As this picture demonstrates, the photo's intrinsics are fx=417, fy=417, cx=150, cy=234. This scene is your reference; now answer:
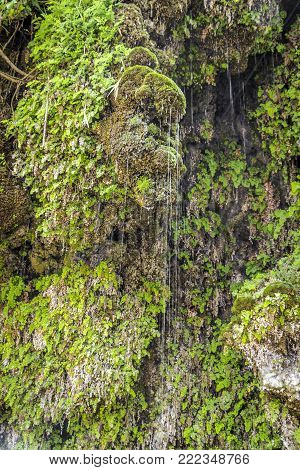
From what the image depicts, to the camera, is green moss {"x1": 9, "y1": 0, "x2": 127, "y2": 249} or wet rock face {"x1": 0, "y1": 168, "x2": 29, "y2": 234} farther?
wet rock face {"x1": 0, "y1": 168, "x2": 29, "y2": 234}

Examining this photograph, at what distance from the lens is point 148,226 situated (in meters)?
6.48

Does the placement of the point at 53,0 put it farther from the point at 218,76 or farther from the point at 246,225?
the point at 246,225

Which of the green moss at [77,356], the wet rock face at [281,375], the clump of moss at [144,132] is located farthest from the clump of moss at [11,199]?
the wet rock face at [281,375]

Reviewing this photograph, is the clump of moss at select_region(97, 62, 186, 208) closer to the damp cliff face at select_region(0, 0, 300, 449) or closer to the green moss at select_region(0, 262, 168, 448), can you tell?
the damp cliff face at select_region(0, 0, 300, 449)

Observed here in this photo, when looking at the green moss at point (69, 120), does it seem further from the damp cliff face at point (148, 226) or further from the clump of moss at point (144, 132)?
the clump of moss at point (144, 132)

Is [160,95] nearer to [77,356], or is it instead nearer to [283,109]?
[283,109]

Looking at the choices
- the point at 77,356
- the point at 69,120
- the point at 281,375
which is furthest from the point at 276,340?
the point at 69,120

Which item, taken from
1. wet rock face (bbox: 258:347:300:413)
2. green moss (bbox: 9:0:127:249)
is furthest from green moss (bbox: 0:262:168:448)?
wet rock face (bbox: 258:347:300:413)

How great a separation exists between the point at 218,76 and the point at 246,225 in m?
2.70

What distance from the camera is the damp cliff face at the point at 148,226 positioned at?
5312mm

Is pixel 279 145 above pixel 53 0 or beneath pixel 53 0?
beneath

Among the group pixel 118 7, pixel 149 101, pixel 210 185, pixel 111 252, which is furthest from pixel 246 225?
pixel 118 7

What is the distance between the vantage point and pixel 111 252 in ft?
21.0

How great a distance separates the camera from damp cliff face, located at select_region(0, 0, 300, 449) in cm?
531
